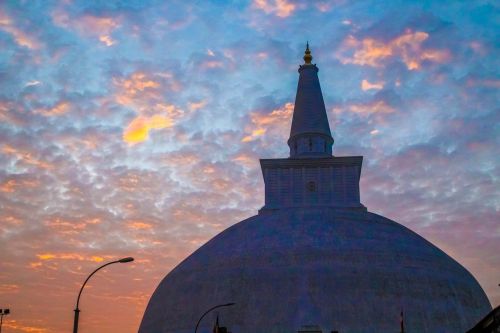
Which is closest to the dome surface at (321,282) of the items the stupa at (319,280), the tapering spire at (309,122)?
the stupa at (319,280)

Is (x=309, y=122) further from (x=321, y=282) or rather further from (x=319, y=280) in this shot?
(x=321, y=282)

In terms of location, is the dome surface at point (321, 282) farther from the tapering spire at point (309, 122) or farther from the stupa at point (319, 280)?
the tapering spire at point (309, 122)

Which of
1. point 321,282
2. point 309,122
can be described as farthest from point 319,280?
point 309,122

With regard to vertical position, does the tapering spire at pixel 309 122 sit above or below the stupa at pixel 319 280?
above

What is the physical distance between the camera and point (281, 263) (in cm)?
4966

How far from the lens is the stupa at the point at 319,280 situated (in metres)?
46.2

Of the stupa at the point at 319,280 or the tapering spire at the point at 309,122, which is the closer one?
the stupa at the point at 319,280

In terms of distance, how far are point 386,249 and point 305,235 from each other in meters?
6.87

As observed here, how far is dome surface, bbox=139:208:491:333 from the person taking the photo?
46219mm

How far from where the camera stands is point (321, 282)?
A: 47781mm

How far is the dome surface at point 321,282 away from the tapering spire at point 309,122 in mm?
10033

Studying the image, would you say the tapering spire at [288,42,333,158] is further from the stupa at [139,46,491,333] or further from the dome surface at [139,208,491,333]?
the dome surface at [139,208,491,333]

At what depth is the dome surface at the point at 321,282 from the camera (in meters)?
46.2

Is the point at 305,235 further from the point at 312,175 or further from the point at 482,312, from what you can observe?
the point at 482,312
